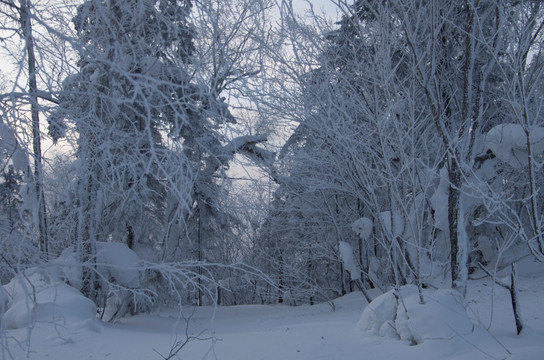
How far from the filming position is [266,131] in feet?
36.2

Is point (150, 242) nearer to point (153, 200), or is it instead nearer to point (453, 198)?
point (153, 200)

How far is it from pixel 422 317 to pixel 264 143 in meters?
6.98

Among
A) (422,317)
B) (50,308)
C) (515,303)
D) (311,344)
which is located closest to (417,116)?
(515,303)

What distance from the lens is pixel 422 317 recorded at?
503cm

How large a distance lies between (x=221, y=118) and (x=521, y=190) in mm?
12601

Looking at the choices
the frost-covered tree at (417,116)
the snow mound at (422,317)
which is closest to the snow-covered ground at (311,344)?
the snow mound at (422,317)

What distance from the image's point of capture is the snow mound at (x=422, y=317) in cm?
481

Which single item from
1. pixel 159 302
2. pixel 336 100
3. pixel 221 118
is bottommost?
pixel 159 302

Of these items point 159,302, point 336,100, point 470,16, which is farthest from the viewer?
point 159,302

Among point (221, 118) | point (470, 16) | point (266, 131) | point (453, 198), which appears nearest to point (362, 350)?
point (453, 198)

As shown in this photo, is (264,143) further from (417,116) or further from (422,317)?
(422,317)

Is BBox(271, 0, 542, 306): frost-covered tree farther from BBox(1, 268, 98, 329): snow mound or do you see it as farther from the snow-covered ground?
BBox(1, 268, 98, 329): snow mound

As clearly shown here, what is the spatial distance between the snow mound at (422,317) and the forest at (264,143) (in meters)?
0.23

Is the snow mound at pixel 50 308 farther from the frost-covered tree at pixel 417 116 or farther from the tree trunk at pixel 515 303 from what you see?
the tree trunk at pixel 515 303
